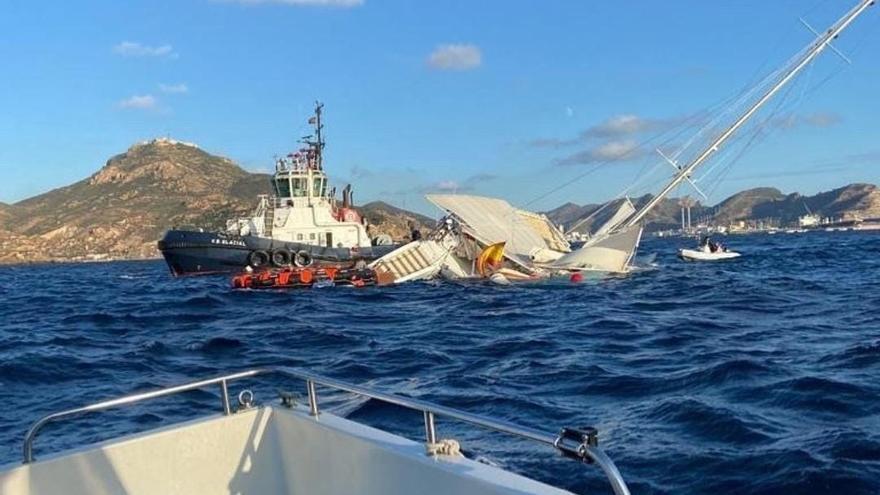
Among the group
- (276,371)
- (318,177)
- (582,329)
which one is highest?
(318,177)

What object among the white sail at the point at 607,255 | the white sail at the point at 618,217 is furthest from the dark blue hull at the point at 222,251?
the white sail at the point at 607,255

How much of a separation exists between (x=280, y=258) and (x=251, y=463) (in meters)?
44.0

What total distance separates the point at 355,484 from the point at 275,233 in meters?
48.7

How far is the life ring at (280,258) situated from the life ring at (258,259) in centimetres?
54

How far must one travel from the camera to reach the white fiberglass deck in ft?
13.4

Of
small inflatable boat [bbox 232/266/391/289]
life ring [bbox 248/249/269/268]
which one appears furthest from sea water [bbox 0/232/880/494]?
life ring [bbox 248/249/269/268]

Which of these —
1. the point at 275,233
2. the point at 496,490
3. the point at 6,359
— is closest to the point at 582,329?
the point at 6,359

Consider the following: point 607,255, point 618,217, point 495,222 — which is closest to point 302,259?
point 495,222

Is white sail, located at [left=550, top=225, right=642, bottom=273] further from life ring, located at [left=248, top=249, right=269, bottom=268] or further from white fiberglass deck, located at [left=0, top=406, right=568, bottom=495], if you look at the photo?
white fiberglass deck, located at [left=0, top=406, right=568, bottom=495]

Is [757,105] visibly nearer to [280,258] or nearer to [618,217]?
[618,217]

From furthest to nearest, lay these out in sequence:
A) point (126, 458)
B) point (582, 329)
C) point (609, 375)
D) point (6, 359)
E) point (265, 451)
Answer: point (582, 329) < point (6, 359) < point (609, 375) < point (265, 451) < point (126, 458)

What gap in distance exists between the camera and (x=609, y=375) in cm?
1170

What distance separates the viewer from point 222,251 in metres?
49.2

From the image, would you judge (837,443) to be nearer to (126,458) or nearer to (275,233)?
(126,458)
